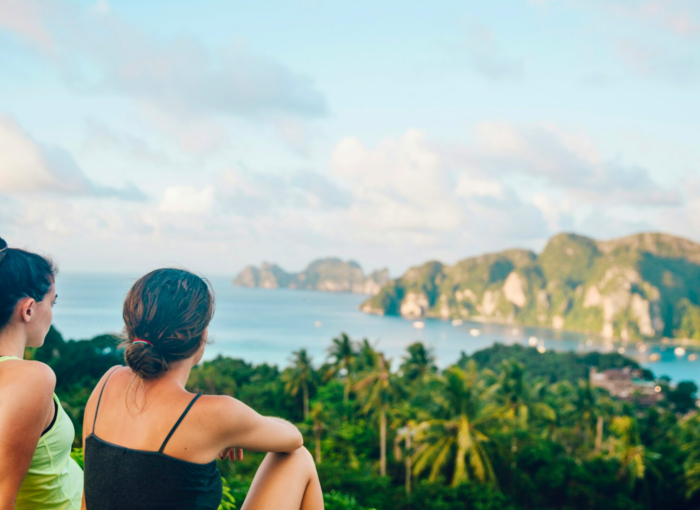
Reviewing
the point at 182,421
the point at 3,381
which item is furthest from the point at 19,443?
the point at 182,421

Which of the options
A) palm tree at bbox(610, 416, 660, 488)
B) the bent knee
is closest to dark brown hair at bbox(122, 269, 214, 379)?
the bent knee

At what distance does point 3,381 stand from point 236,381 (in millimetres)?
30263

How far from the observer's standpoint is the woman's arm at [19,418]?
1.38 metres

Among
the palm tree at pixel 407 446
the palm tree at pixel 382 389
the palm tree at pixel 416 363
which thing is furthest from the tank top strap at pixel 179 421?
the palm tree at pixel 416 363

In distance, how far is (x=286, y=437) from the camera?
1.58m

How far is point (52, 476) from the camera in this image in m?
1.64

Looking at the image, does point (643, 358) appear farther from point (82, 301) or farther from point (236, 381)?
point (82, 301)

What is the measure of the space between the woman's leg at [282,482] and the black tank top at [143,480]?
32cm

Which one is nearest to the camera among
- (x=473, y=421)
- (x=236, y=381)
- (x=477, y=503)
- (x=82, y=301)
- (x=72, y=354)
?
(x=477, y=503)

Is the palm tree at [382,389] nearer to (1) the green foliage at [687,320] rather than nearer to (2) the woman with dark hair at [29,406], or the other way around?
(2) the woman with dark hair at [29,406]

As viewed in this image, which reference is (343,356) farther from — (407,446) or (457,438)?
(457,438)

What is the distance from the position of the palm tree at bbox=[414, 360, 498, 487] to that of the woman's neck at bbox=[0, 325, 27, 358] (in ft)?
43.7

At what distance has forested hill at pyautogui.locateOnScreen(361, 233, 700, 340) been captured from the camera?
353 feet

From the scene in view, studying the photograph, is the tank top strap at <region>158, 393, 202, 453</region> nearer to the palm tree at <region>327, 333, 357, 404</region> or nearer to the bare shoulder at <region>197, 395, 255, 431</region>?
the bare shoulder at <region>197, 395, 255, 431</region>
